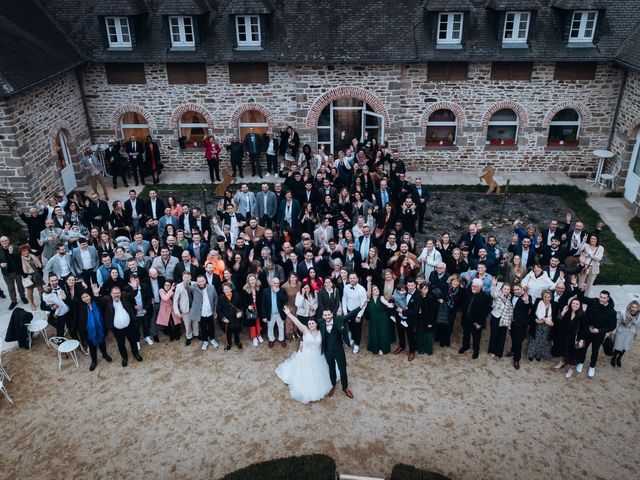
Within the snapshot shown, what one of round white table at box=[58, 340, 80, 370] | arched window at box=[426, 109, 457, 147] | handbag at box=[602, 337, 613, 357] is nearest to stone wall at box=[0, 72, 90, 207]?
round white table at box=[58, 340, 80, 370]

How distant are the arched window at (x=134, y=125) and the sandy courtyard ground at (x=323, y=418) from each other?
10.4m

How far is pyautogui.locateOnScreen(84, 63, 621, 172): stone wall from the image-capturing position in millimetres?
17359

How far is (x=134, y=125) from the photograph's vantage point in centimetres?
1859

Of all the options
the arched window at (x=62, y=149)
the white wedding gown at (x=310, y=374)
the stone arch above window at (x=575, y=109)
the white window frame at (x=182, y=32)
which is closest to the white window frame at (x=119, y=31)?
the white window frame at (x=182, y=32)

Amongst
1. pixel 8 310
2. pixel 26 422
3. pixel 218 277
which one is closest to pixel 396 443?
pixel 218 277

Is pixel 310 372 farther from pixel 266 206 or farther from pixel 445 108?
pixel 445 108

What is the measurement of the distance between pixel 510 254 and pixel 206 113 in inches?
450

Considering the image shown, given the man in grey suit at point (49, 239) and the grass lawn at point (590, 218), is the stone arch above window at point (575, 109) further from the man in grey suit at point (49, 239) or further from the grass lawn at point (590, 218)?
the man in grey suit at point (49, 239)

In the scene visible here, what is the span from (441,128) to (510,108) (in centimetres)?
227

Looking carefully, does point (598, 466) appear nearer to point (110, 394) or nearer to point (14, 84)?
point (110, 394)

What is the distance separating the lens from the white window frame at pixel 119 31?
17250 millimetres

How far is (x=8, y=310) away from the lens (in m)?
11.7

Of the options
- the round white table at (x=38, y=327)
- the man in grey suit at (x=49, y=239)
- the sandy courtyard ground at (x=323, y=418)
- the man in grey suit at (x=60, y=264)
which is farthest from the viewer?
the man in grey suit at (x=49, y=239)

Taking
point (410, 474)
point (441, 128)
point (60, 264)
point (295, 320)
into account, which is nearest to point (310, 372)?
point (295, 320)
